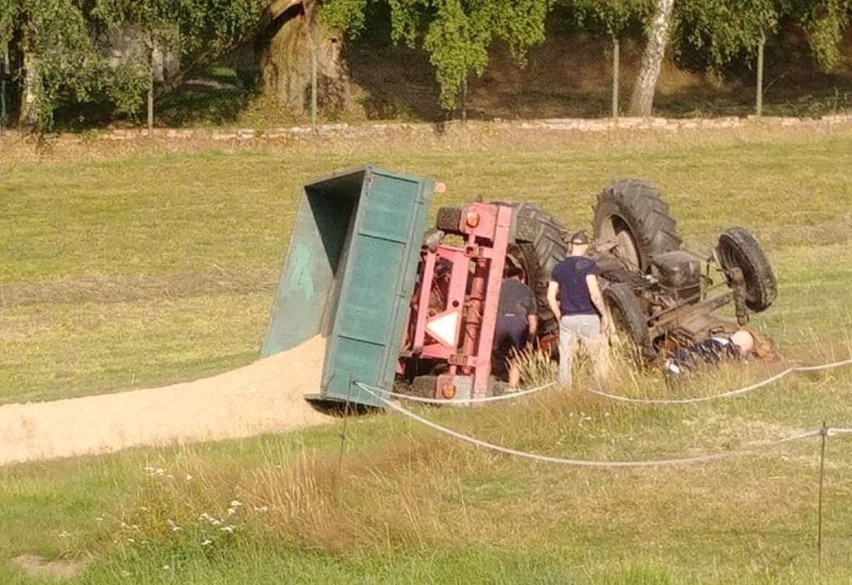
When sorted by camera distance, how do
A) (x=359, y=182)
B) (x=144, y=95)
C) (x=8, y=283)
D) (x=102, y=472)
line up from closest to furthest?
1. (x=102, y=472)
2. (x=359, y=182)
3. (x=8, y=283)
4. (x=144, y=95)

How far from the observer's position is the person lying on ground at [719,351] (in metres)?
14.9

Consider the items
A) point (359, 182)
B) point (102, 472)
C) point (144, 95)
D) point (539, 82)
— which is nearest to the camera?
point (102, 472)

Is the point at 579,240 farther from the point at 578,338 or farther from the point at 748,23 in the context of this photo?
the point at 748,23

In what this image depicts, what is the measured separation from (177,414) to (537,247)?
3704mm

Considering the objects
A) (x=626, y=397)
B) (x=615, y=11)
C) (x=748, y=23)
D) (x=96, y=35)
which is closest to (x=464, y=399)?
(x=626, y=397)

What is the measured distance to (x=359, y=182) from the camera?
56.9 feet

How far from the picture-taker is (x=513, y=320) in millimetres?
17203

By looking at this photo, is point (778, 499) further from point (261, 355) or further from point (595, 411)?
point (261, 355)

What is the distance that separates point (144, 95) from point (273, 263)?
39.0 ft

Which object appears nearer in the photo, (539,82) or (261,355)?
(261,355)

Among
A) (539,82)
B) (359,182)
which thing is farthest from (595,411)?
(539,82)

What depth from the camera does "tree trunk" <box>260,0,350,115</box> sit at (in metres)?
42.7

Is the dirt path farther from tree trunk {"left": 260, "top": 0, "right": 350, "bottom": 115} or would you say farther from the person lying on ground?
tree trunk {"left": 260, "top": 0, "right": 350, "bottom": 115}

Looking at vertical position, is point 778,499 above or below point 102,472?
above
